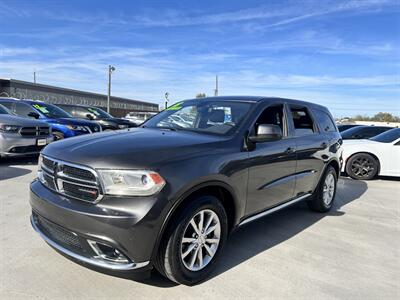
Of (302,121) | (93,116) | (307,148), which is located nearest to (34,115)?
(93,116)

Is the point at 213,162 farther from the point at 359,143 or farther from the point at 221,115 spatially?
the point at 359,143

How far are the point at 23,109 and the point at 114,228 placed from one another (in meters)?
9.31

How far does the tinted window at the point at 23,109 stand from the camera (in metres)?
10.3

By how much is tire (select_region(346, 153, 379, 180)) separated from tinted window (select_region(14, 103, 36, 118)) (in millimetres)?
9212

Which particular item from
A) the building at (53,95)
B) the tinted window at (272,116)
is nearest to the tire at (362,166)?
the tinted window at (272,116)

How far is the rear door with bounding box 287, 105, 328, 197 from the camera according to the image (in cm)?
462

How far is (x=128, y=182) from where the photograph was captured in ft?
8.71

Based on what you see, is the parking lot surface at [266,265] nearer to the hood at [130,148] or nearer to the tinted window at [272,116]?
the hood at [130,148]

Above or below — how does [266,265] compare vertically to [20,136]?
below

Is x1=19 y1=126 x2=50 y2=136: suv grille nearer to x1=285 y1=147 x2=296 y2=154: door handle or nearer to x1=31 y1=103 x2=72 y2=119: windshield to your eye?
x1=31 y1=103 x2=72 y2=119: windshield

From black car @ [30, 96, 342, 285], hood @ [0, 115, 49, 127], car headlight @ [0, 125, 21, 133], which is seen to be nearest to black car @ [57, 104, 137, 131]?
hood @ [0, 115, 49, 127]

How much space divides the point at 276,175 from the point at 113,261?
2.16 m

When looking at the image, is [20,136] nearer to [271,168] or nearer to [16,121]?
[16,121]

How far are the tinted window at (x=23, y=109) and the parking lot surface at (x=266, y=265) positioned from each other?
5.57 meters
